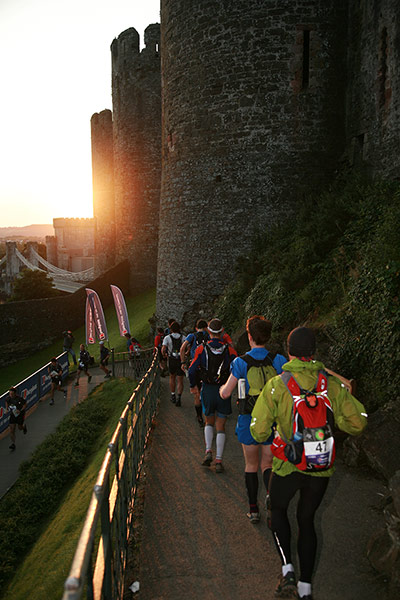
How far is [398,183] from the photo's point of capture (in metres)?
10.5

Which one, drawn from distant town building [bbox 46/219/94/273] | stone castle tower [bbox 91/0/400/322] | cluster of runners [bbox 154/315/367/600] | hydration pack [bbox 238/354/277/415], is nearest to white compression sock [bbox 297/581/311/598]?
cluster of runners [bbox 154/315/367/600]

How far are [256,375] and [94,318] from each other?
14476 mm

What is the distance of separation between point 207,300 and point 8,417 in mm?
6500

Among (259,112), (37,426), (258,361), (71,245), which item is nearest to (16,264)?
(71,245)

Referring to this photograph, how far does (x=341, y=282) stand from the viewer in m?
8.36

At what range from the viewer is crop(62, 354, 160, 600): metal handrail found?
2293 mm

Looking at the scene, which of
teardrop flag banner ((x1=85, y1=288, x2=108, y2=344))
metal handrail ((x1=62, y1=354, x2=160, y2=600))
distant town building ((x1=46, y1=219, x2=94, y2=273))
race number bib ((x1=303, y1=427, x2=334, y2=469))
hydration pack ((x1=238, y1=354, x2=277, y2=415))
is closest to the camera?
metal handrail ((x1=62, y1=354, x2=160, y2=600))

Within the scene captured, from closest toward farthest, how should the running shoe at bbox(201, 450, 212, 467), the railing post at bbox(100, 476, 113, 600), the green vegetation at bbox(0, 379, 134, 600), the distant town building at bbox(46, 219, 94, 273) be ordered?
the railing post at bbox(100, 476, 113, 600) < the running shoe at bbox(201, 450, 212, 467) < the green vegetation at bbox(0, 379, 134, 600) < the distant town building at bbox(46, 219, 94, 273)

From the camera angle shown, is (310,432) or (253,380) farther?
(253,380)

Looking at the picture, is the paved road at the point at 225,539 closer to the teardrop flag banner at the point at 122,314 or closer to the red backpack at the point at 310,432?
the red backpack at the point at 310,432

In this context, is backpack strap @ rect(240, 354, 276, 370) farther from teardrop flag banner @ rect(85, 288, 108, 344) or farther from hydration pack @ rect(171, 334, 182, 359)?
teardrop flag banner @ rect(85, 288, 108, 344)

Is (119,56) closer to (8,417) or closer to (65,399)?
(65,399)

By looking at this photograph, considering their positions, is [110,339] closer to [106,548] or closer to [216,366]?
[216,366]

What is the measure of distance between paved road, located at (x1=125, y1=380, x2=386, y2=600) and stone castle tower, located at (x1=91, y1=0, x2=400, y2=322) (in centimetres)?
862
